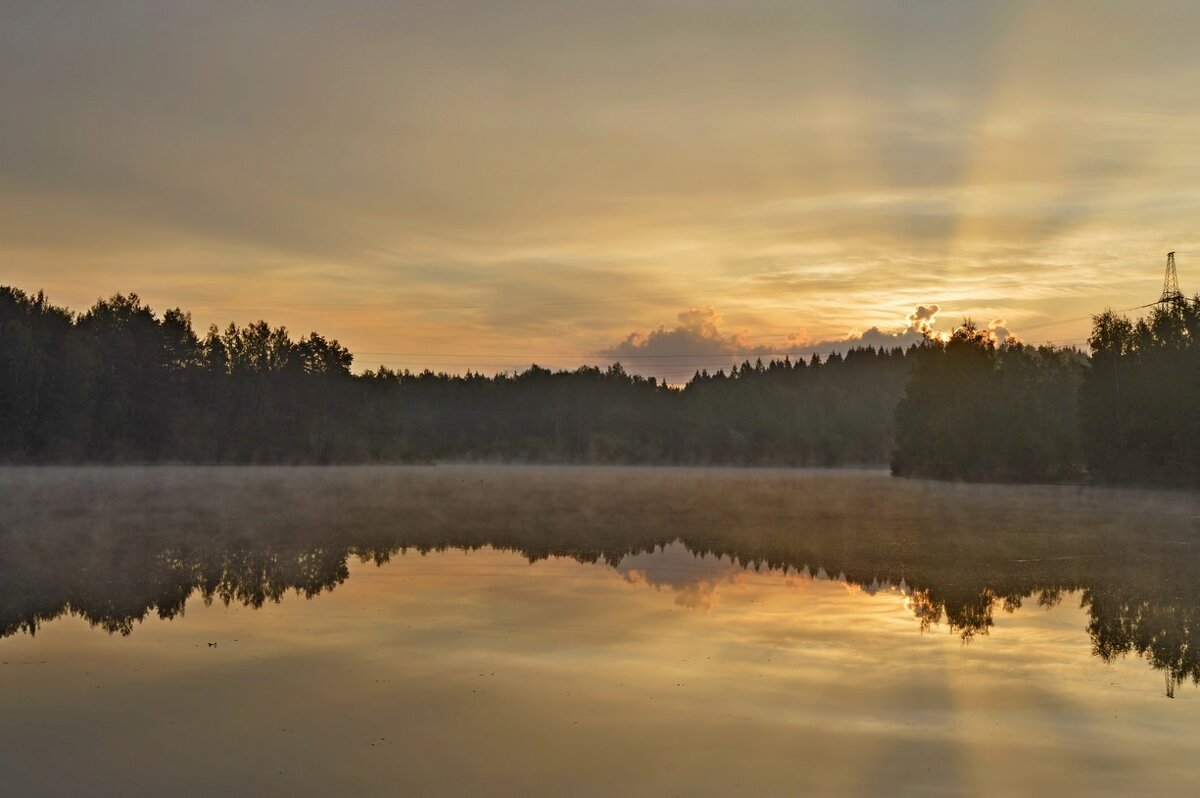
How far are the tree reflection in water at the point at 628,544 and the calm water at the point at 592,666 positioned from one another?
0.78 feet

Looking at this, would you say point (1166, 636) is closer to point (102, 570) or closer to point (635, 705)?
point (635, 705)

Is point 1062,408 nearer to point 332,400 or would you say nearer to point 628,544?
point 628,544

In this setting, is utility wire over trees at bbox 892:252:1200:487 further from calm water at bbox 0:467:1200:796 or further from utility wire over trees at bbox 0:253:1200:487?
calm water at bbox 0:467:1200:796

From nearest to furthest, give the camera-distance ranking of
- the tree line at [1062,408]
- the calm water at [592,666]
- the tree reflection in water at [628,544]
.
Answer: the calm water at [592,666] → the tree reflection in water at [628,544] → the tree line at [1062,408]

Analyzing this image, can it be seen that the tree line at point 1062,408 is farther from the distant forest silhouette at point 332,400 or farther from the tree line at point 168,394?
the tree line at point 168,394

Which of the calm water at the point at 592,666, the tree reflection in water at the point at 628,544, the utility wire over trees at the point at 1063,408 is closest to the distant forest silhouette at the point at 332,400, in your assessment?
the utility wire over trees at the point at 1063,408

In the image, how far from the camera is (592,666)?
1728cm

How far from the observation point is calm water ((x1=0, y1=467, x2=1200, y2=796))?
11.8 metres

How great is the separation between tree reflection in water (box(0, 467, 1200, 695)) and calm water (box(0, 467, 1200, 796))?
0.24 metres

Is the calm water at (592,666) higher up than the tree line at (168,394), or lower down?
lower down

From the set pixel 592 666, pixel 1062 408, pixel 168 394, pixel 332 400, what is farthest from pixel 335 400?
pixel 592 666

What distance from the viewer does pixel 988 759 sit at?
12297mm

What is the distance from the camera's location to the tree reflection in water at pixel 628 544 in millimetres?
23562

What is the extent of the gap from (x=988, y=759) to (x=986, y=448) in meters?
105
